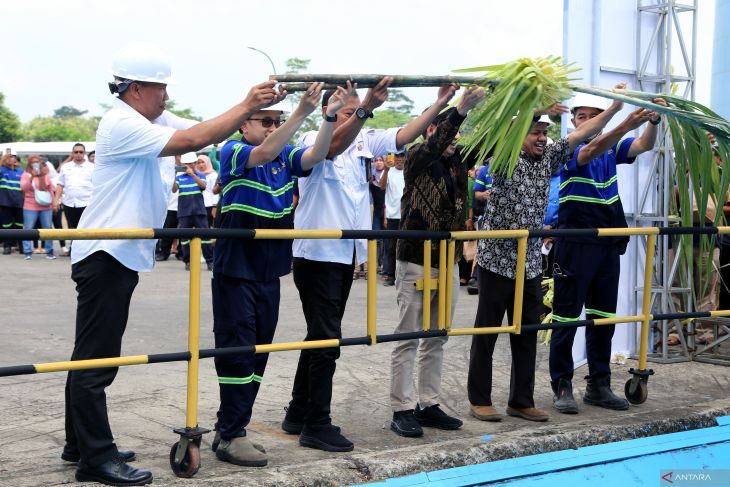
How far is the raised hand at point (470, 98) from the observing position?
542 cm

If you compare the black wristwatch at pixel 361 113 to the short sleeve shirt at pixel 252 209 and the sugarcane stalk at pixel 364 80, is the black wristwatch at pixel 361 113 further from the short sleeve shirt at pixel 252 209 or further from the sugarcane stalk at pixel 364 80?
the short sleeve shirt at pixel 252 209

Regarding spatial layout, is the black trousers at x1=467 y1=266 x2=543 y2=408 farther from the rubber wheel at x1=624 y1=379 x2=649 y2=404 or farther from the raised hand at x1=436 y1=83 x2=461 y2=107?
the raised hand at x1=436 y1=83 x2=461 y2=107

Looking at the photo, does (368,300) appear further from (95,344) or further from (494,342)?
(95,344)

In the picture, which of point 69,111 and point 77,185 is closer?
point 77,185

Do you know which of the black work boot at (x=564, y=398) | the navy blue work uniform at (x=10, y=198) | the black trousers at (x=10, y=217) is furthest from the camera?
the black trousers at (x=10, y=217)

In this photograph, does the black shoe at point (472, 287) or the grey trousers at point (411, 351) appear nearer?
the grey trousers at point (411, 351)

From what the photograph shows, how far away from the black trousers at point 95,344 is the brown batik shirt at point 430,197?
6.38 ft

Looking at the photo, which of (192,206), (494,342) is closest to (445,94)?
(494,342)

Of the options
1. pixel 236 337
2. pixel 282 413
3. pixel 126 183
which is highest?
pixel 126 183

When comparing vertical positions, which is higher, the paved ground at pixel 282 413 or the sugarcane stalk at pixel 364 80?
the sugarcane stalk at pixel 364 80

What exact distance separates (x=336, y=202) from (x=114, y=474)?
1910 mm

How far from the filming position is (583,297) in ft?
22.0

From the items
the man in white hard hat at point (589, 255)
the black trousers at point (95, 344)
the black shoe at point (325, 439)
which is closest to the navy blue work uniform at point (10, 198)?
the man in white hard hat at point (589, 255)

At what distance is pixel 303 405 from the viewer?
5.70m
